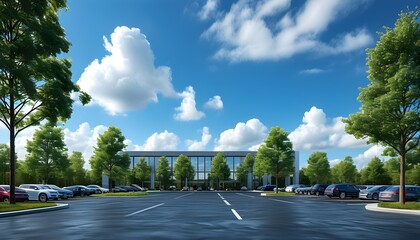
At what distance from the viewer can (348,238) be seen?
416 inches

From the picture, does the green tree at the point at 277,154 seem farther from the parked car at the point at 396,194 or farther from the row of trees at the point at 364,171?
the row of trees at the point at 364,171

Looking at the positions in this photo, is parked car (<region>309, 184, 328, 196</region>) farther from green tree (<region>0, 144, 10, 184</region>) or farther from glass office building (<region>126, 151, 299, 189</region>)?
green tree (<region>0, 144, 10, 184</region>)

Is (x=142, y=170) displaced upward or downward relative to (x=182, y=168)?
downward

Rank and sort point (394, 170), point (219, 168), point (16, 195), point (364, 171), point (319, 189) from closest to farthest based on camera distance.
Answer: point (16, 195)
point (319, 189)
point (394, 170)
point (364, 171)
point (219, 168)

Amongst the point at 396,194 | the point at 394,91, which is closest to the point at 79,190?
the point at 396,194

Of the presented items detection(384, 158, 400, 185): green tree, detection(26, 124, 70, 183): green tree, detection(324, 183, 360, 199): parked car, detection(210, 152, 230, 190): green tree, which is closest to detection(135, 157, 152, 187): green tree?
detection(210, 152, 230, 190): green tree

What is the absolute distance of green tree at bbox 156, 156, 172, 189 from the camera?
315ft

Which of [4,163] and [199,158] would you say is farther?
[199,158]

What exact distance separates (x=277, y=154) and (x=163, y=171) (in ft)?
145

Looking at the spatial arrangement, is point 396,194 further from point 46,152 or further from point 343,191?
point 46,152

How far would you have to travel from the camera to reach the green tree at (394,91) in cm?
2386

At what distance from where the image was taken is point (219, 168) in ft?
309

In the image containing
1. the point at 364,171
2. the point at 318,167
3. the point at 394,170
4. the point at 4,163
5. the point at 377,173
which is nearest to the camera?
the point at 4,163

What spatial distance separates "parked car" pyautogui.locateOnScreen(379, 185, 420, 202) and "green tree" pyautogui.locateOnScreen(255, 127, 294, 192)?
24.3m
